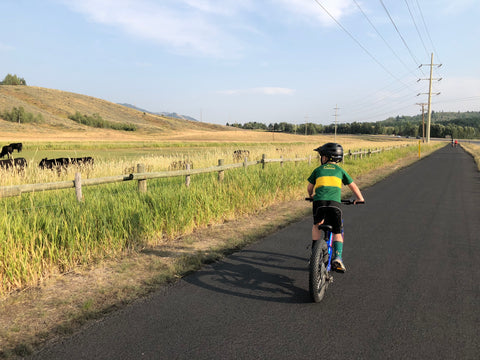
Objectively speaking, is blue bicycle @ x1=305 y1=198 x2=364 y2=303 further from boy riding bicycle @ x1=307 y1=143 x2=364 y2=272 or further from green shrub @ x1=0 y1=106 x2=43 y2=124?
green shrub @ x1=0 y1=106 x2=43 y2=124

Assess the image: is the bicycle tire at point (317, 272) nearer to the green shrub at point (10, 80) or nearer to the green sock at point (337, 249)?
the green sock at point (337, 249)

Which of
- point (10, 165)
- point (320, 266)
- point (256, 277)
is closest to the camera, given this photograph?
point (320, 266)

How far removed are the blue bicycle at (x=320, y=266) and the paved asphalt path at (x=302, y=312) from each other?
0.18 metres

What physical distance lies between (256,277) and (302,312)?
1.17 meters

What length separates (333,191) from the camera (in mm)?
4375

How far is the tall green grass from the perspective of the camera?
4.70m

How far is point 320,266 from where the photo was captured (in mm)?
4082

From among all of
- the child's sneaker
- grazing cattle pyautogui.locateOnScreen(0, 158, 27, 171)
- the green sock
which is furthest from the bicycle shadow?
grazing cattle pyautogui.locateOnScreen(0, 158, 27, 171)

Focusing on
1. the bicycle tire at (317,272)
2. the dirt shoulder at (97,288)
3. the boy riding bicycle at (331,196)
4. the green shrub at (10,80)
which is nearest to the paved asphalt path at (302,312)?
the bicycle tire at (317,272)

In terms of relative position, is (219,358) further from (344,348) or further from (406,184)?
(406,184)

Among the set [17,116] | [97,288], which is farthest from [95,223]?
[17,116]

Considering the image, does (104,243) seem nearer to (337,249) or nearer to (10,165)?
(337,249)

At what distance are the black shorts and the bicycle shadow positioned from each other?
97 cm

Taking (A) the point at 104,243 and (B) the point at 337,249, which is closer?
(B) the point at 337,249
